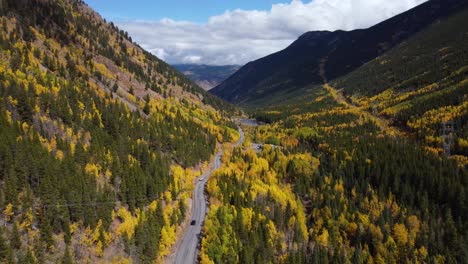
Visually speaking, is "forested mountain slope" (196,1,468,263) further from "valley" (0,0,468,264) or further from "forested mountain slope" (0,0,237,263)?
"forested mountain slope" (0,0,237,263)

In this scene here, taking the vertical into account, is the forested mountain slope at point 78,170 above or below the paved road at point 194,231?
above

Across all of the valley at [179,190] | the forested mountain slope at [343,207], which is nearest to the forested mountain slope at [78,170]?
the valley at [179,190]

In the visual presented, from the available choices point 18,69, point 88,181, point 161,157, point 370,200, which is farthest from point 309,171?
point 18,69

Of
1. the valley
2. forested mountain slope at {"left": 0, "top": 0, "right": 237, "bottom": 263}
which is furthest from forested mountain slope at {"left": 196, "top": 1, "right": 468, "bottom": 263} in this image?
forested mountain slope at {"left": 0, "top": 0, "right": 237, "bottom": 263}

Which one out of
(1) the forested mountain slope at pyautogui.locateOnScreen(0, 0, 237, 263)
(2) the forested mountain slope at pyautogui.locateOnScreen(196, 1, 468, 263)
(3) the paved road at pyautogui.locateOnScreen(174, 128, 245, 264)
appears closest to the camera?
(1) the forested mountain slope at pyautogui.locateOnScreen(0, 0, 237, 263)

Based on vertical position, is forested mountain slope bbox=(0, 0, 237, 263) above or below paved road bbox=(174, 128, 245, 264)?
above

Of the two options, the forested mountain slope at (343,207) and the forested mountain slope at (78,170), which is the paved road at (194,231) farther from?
the forested mountain slope at (343,207)

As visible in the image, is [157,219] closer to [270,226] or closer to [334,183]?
[270,226]

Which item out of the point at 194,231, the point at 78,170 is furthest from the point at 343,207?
the point at 78,170

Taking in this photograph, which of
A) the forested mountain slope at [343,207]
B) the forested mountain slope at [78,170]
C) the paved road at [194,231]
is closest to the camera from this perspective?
the forested mountain slope at [78,170]

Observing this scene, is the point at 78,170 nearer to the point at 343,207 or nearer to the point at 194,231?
the point at 194,231

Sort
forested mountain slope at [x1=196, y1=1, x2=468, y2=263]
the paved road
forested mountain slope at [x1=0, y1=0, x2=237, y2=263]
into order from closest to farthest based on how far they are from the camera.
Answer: forested mountain slope at [x1=0, y1=0, x2=237, y2=263] < the paved road < forested mountain slope at [x1=196, y1=1, x2=468, y2=263]

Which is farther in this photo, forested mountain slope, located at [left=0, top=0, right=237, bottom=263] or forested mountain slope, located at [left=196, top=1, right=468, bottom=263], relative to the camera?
forested mountain slope, located at [left=196, top=1, right=468, bottom=263]
